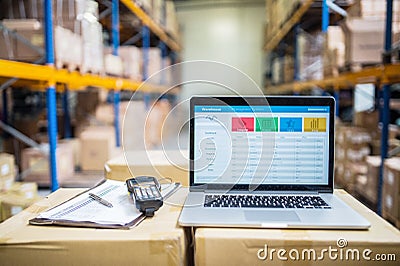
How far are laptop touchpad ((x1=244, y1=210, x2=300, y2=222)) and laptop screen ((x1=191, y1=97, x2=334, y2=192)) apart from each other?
0.74ft

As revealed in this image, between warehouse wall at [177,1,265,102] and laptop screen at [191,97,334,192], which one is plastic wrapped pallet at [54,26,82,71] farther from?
warehouse wall at [177,1,265,102]

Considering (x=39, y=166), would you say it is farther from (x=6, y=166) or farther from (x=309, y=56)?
(x=309, y=56)

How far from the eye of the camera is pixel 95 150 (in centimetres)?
480

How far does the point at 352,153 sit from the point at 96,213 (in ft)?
12.8

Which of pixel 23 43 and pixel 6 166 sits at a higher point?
pixel 23 43

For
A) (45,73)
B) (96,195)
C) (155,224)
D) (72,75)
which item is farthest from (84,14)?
(155,224)

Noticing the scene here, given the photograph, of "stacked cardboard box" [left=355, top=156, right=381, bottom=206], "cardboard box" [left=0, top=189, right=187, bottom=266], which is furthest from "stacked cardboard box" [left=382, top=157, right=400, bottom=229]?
"cardboard box" [left=0, top=189, right=187, bottom=266]

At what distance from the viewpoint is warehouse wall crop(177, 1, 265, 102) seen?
1177cm

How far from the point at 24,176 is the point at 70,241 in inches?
154

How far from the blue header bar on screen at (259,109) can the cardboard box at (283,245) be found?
0.51 metres

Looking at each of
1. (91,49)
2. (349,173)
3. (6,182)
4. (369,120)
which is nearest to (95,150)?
(91,49)

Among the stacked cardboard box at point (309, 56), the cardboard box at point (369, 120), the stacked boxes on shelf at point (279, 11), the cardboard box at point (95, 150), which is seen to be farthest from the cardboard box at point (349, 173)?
the cardboard box at point (95, 150)

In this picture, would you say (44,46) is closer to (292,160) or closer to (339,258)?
(292,160)

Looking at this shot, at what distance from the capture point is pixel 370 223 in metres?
1.09
